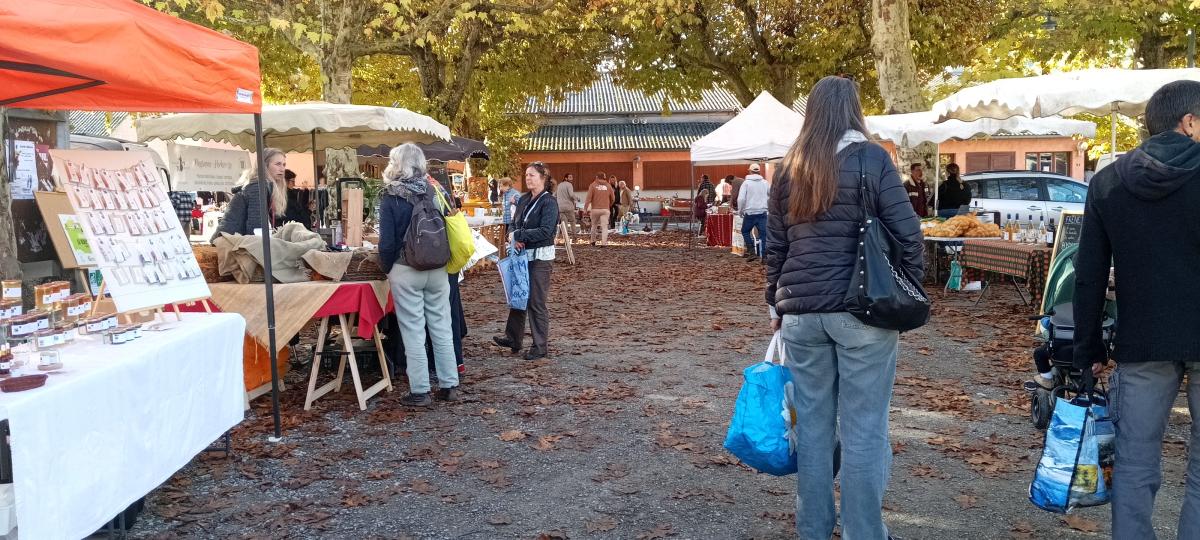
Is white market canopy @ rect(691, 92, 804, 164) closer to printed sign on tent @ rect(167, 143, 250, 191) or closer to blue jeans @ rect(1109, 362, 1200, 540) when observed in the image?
printed sign on tent @ rect(167, 143, 250, 191)

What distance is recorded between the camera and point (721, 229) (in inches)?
844

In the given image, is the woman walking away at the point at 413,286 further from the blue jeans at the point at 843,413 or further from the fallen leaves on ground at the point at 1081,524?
the fallen leaves on ground at the point at 1081,524

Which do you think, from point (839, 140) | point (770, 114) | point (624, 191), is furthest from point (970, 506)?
point (624, 191)

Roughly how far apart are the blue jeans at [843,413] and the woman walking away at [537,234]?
4.00 meters

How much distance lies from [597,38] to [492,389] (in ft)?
55.0

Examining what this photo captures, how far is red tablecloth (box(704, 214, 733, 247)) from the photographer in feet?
70.0

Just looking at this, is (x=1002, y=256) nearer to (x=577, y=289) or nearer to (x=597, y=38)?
(x=577, y=289)

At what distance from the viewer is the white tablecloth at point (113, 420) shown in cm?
286

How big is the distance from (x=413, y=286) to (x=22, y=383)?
3039 millimetres

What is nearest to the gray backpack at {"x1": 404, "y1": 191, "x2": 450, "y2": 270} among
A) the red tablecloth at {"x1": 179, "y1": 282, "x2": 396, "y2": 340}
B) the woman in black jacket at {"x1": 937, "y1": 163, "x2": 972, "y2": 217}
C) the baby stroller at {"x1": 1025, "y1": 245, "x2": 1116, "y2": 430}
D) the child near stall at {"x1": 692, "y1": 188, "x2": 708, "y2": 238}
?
the red tablecloth at {"x1": 179, "y1": 282, "x2": 396, "y2": 340}

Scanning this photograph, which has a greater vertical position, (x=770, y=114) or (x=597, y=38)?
(x=597, y=38)

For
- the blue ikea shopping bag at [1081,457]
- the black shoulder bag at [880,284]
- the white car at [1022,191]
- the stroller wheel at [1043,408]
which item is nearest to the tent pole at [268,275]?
the black shoulder bag at [880,284]

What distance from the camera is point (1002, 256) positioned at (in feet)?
31.5

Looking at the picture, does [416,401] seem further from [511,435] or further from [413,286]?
[511,435]
